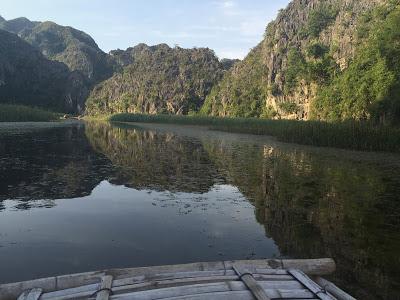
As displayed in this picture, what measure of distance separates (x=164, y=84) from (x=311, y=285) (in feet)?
532

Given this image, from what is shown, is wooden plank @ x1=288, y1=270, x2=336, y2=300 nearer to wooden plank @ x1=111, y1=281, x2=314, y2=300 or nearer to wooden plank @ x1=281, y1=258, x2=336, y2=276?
wooden plank @ x1=111, y1=281, x2=314, y2=300

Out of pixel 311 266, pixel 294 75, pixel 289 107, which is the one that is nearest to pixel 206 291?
pixel 311 266

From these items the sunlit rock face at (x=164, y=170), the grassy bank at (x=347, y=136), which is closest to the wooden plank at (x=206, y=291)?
the sunlit rock face at (x=164, y=170)

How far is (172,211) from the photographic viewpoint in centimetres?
1284

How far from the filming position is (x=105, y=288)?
17.6 ft

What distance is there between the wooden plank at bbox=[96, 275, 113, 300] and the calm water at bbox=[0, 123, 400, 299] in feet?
8.71

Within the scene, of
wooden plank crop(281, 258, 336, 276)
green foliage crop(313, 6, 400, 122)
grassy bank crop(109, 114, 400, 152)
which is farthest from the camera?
green foliage crop(313, 6, 400, 122)

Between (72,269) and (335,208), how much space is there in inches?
348

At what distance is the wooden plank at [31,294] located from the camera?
17.2ft

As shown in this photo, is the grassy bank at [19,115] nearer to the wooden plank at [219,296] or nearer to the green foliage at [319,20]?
the green foliage at [319,20]

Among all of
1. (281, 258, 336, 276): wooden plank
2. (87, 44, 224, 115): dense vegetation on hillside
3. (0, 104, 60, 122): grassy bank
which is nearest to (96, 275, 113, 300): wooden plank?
(281, 258, 336, 276): wooden plank

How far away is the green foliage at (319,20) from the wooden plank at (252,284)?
10113 centimetres

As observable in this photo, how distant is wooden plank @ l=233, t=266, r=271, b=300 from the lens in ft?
16.9

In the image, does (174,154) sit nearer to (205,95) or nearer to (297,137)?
(297,137)
